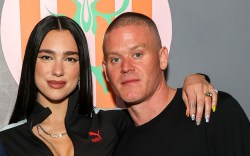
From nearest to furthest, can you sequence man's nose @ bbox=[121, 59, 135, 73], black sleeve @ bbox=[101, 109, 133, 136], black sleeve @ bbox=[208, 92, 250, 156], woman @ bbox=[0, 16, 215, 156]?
black sleeve @ bbox=[208, 92, 250, 156]
man's nose @ bbox=[121, 59, 135, 73]
woman @ bbox=[0, 16, 215, 156]
black sleeve @ bbox=[101, 109, 133, 136]

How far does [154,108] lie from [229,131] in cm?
34

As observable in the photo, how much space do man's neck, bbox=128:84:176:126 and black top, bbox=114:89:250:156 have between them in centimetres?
4

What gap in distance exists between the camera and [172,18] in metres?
1.93

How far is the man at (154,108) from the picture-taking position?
48.5 inches

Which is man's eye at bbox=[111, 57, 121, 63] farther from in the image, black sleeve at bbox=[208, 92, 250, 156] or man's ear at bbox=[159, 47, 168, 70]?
black sleeve at bbox=[208, 92, 250, 156]

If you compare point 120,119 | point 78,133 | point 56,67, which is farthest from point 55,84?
point 120,119

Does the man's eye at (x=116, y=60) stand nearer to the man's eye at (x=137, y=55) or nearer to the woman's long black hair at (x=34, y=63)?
the man's eye at (x=137, y=55)

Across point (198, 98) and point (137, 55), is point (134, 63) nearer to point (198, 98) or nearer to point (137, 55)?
point (137, 55)

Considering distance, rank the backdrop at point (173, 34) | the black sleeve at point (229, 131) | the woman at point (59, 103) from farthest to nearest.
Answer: the backdrop at point (173, 34)
the woman at point (59, 103)
the black sleeve at point (229, 131)

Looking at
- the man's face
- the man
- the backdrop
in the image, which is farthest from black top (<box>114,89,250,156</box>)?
the backdrop

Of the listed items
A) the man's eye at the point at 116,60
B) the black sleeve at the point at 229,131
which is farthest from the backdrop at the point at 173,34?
the black sleeve at the point at 229,131

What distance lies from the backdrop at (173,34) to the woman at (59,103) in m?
0.23

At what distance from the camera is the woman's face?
1530 millimetres

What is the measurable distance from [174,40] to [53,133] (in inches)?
34.3
